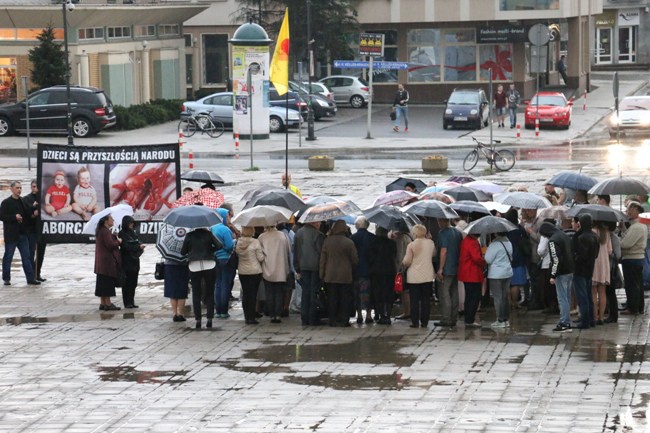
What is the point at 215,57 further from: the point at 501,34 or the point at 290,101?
the point at 290,101

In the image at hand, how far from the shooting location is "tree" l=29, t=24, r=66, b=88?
48062 mm

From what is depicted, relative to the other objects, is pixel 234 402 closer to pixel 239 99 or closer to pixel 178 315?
pixel 178 315

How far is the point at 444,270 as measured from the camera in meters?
16.8

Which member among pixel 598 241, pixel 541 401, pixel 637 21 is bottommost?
pixel 541 401

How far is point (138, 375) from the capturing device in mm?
14211

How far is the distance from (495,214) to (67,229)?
256 inches

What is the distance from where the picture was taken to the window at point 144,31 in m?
55.9

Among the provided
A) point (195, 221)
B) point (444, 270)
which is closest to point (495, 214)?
point (444, 270)

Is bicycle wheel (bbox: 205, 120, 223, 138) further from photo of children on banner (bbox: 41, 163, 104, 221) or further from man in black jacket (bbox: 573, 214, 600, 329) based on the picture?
man in black jacket (bbox: 573, 214, 600, 329)

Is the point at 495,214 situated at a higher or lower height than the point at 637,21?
lower

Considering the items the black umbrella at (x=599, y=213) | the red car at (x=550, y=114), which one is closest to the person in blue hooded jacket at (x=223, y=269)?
the black umbrella at (x=599, y=213)

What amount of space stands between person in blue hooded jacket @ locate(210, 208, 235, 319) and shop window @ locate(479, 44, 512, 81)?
45335 mm

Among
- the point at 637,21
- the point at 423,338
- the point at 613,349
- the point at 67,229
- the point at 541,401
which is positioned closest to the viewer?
the point at 541,401

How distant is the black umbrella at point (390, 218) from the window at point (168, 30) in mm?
42786
